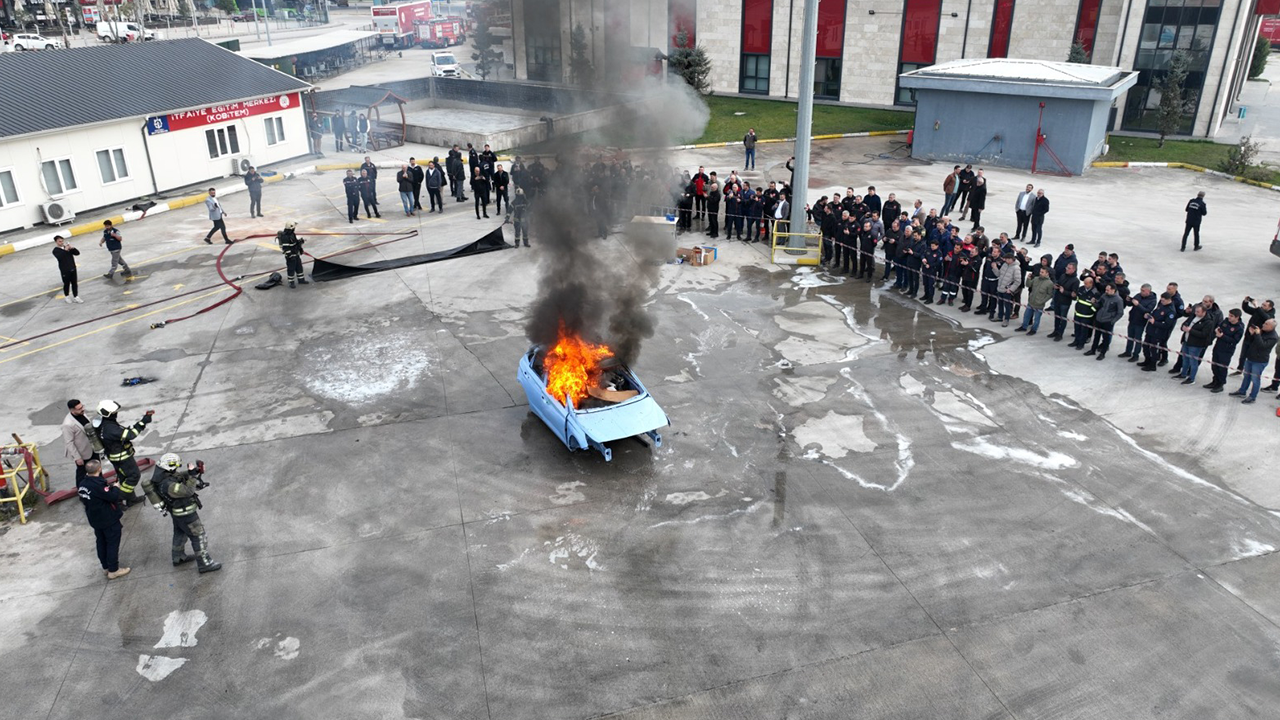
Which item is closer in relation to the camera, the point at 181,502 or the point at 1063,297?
the point at 181,502

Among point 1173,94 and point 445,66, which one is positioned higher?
point 445,66

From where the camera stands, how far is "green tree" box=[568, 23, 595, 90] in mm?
12297

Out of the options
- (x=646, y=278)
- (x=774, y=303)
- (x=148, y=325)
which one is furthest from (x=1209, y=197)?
(x=148, y=325)

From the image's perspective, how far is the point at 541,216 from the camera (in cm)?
1382

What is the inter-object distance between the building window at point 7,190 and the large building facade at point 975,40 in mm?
18964

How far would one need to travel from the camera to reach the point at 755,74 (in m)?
44.0

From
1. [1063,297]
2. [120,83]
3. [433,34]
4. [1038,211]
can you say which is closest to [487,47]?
[1063,297]

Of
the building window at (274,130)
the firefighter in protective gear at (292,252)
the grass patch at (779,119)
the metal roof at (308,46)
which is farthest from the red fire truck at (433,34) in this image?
the firefighter in protective gear at (292,252)

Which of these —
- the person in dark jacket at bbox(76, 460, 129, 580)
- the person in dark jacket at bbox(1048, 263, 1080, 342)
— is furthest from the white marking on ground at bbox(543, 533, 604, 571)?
the person in dark jacket at bbox(1048, 263, 1080, 342)

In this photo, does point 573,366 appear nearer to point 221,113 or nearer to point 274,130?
point 221,113

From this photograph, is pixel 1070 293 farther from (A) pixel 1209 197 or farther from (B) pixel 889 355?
(A) pixel 1209 197

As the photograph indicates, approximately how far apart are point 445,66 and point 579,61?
36670 mm

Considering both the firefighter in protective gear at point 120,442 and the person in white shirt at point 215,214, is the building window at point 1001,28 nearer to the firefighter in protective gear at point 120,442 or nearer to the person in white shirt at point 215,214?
the person in white shirt at point 215,214

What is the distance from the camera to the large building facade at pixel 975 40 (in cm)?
3356
